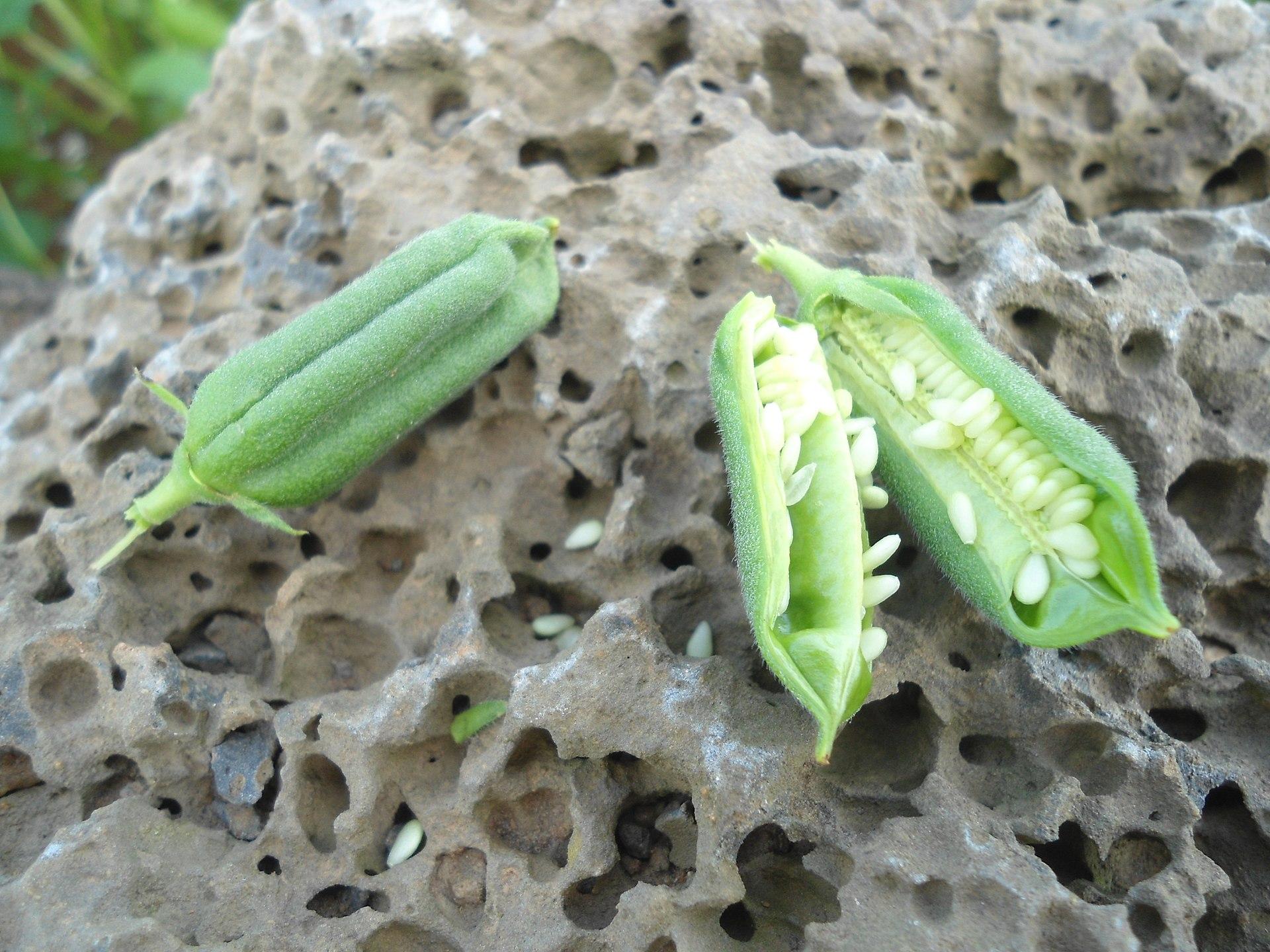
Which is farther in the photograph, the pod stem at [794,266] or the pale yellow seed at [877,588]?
the pod stem at [794,266]

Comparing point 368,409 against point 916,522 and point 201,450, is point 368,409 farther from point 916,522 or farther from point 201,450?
point 916,522

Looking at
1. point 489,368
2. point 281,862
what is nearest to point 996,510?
point 489,368

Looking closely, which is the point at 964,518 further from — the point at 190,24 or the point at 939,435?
the point at 190,24

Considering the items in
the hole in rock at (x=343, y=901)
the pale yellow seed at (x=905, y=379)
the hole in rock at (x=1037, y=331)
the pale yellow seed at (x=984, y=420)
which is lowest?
the hole in rock at (x=343, y=901)

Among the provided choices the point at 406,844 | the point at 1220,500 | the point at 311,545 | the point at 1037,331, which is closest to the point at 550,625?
the point at 406,844

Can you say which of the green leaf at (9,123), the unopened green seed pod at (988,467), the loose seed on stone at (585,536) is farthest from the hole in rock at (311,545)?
the green leaf at (9,123)

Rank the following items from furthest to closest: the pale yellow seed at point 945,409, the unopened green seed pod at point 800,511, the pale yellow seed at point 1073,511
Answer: the pale yellow seed at point 945,409 → the pale yellow seed at point 1073,511 → the unopened green seed pod at point 800,511

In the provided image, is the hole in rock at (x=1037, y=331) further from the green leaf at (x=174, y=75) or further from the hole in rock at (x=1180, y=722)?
the green leaf at (x=174, y=75)

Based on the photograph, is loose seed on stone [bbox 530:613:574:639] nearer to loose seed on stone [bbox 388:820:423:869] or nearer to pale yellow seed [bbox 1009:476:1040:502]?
loose seed on stone [bbox 388:820:423:869]
